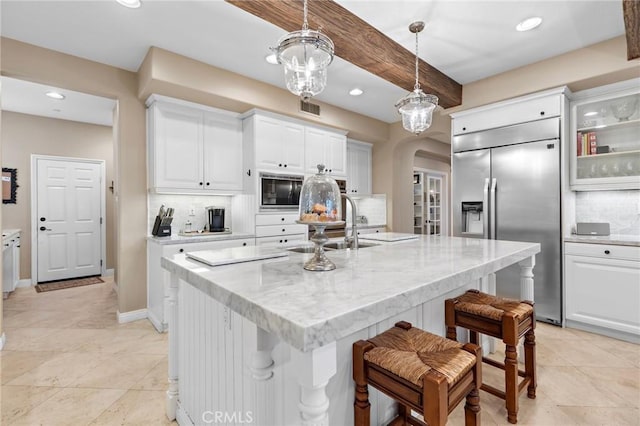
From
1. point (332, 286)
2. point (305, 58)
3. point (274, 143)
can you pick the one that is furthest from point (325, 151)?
point (332, 286)

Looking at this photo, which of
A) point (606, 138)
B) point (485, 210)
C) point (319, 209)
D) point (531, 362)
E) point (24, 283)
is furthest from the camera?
point (24, 283)

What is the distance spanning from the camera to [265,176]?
12.0 ft

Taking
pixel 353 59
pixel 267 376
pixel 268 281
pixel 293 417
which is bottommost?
pixel 293 417

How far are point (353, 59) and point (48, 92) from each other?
399cm

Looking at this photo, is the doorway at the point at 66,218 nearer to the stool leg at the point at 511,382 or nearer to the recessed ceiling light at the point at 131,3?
the recessed ceiling light at the point at 131,3

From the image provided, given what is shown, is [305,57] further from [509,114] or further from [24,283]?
[24,283]

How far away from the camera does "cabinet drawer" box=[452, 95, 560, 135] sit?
120 inches

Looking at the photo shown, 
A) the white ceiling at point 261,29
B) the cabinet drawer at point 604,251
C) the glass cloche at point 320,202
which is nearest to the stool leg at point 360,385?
the glass cloche at point 320,202

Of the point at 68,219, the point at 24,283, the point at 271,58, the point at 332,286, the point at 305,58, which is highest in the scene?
the point at 271,58

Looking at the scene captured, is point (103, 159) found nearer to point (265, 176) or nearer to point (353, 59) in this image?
point (265, 176)

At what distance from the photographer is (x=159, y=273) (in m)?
3.08

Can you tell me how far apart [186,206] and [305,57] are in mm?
2710

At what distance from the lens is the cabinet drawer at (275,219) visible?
3615mm

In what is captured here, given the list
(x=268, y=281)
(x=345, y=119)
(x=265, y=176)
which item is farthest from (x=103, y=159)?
(x=268, y=281)
